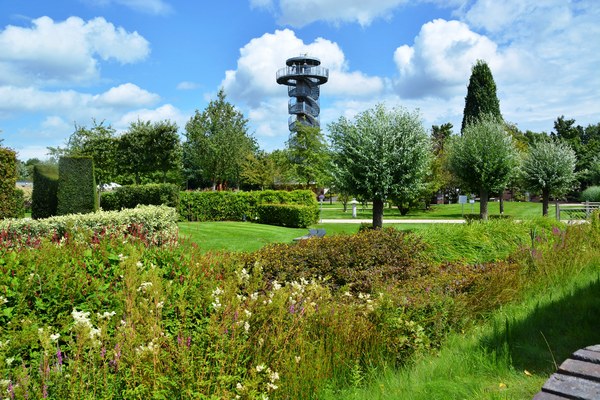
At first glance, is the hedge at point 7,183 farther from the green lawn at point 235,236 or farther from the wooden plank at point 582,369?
the wooden plank at point 582,369

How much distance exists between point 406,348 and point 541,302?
2414 mm

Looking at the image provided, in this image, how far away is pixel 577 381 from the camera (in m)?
1.71

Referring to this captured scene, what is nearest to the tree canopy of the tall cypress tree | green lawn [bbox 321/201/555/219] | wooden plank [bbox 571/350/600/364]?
wooden plank [bbox 571/350/600/364]

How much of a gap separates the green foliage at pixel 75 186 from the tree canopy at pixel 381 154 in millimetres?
9293

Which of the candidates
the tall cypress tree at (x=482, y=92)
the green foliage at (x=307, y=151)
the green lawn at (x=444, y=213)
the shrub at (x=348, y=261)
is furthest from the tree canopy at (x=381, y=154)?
the tall cypress tree at (x=482, y=92)

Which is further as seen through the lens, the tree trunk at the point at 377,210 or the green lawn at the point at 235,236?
the tree trunk at the point at 377,210

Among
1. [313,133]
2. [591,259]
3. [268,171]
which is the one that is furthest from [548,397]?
[268,171]

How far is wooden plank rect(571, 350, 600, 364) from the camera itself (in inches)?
73.5

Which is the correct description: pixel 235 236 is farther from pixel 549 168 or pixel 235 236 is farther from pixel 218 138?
pixel 218 138

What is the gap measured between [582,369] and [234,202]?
2053cm

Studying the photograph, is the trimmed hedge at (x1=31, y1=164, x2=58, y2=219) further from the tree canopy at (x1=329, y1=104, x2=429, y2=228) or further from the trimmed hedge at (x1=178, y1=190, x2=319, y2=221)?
the tree canopy at (x1=329, y1=104, x2=429, y2=228)

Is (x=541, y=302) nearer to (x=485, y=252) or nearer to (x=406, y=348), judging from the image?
(x=406, y=348)

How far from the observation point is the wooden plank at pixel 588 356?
6.13 ft

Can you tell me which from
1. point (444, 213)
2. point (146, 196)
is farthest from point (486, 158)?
point (146, 196)
